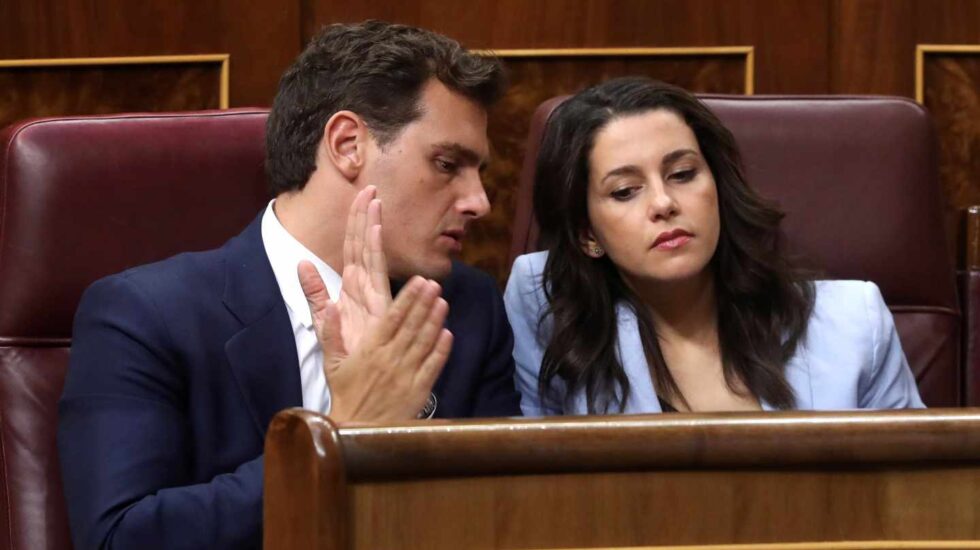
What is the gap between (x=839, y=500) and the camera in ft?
2.33

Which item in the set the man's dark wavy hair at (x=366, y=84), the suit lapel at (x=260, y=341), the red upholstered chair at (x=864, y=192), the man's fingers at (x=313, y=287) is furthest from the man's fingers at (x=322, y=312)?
the red upholstered chair at (x=864, y=192)

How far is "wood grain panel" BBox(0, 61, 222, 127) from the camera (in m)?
1.79

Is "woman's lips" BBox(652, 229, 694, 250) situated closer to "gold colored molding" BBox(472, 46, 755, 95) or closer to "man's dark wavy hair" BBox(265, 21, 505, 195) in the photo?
"man's dark wavy hair" BBox(265, 21, 505, 195)

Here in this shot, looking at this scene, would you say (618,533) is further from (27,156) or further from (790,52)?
(790,52)

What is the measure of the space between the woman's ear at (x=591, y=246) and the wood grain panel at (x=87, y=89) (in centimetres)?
62

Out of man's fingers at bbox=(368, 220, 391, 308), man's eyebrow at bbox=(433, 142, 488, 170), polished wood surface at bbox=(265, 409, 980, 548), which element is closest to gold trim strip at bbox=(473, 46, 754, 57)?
man's eyebrow at bbox=(433, 142, 488, 170)

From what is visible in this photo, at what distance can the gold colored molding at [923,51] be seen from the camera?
6.13 ft

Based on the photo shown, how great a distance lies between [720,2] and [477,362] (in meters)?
0.77

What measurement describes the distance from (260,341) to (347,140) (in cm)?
22

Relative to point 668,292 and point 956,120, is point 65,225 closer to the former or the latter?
point 668,292

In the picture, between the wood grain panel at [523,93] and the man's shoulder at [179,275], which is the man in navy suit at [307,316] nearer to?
the man's shoulder at [179,275]

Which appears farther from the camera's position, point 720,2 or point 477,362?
point 720,2

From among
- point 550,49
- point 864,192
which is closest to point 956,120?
point 864,192

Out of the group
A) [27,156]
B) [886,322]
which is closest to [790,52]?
[886,322]
